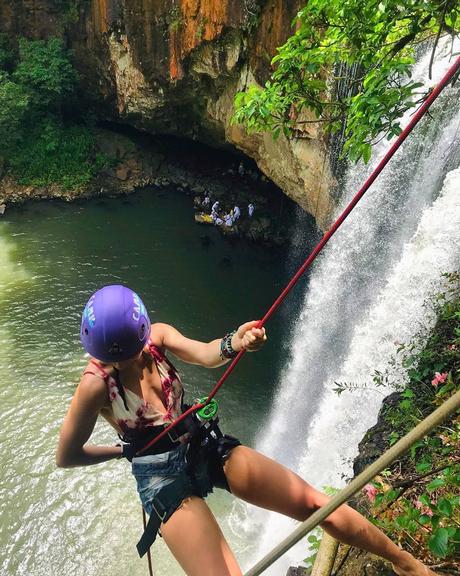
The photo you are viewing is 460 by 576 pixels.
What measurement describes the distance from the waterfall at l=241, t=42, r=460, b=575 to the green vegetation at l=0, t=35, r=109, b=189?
10.2 meters

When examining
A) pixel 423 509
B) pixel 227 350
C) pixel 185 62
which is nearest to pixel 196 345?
pixel 227 350

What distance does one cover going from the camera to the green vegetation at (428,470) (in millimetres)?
1792

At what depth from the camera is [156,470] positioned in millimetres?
1910

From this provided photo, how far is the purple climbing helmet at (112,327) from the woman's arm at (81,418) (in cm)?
12

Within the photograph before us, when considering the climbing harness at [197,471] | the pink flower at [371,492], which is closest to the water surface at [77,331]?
the pink flower at [371,492]

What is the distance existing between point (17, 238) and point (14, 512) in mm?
8770

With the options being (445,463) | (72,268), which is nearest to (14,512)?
(445,463)

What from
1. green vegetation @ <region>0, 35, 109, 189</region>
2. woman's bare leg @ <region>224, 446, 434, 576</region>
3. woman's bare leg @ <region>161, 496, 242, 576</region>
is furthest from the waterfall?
green vegetation @ <region>0, 35, 109, 189</region>

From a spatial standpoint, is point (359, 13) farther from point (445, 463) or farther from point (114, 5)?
point (114, 5)

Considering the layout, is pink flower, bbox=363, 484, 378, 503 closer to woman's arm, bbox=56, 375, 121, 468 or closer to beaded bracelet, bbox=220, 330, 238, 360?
beaded bracelet, bbox=220, 330, 238, 360

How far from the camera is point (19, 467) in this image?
21.8ft

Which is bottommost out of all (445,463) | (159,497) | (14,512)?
(14,512)

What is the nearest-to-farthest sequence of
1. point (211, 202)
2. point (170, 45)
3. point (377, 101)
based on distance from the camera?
1. point (377, 101)
2. point (170, 45)
3. point (211, 202)

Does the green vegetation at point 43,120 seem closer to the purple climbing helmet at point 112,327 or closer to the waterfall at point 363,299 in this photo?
the waterfall at point 363,299
